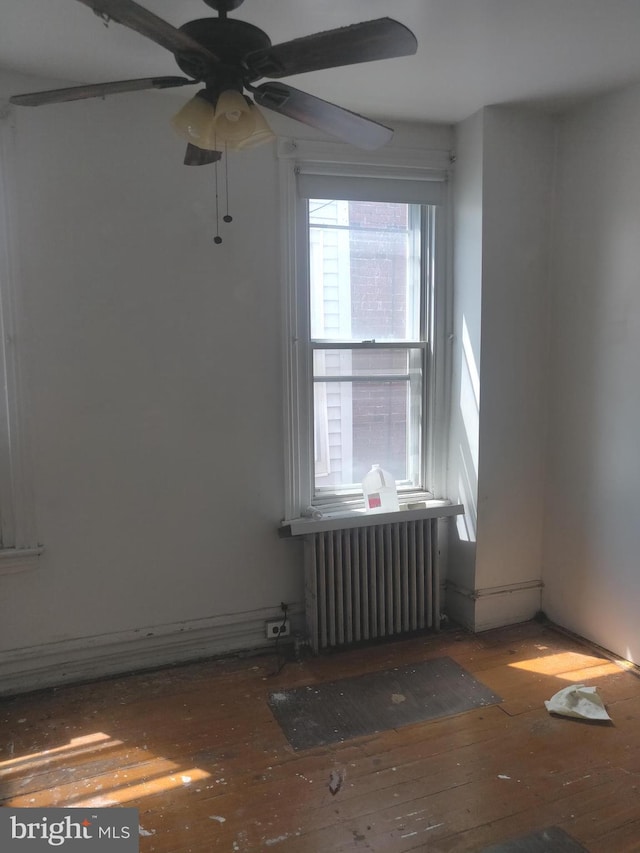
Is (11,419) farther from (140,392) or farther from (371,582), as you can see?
(371,582)

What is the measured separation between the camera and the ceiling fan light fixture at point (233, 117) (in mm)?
1416

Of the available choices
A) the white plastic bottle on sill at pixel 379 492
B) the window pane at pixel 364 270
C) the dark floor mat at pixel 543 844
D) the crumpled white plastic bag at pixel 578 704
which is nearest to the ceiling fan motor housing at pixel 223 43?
the window pane at pixel 364 270

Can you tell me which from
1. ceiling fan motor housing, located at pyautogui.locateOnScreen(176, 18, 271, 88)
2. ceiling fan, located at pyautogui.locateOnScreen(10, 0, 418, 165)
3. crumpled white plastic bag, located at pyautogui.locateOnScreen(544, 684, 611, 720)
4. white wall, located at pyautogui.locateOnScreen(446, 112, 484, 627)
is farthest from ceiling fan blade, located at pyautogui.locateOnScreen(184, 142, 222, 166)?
crumpled white plastic bag, located at pyautogui.locateOnScreen(544, 684, 611, 720)

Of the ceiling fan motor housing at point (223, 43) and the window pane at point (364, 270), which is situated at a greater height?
the ceiling fan motor housing at point (223, 43)

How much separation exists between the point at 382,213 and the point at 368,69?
0.74m

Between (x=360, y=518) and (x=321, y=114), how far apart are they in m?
1.74

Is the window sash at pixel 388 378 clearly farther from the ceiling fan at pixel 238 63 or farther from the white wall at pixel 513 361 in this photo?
the ceiling fan at pixel 238 63

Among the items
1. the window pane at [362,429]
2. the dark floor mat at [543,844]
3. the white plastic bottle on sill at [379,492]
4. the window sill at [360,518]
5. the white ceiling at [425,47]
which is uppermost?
the white ceiling at [425,47]

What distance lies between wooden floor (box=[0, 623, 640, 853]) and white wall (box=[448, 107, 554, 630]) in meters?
0.51

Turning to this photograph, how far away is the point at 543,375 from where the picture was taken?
303 cm

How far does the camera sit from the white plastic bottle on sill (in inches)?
116

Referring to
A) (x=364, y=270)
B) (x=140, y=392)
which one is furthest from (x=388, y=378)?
(x=140, y=392)

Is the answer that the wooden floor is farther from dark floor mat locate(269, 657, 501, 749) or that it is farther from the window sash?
the window sash

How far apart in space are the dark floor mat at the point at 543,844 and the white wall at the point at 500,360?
1306 millimetres
